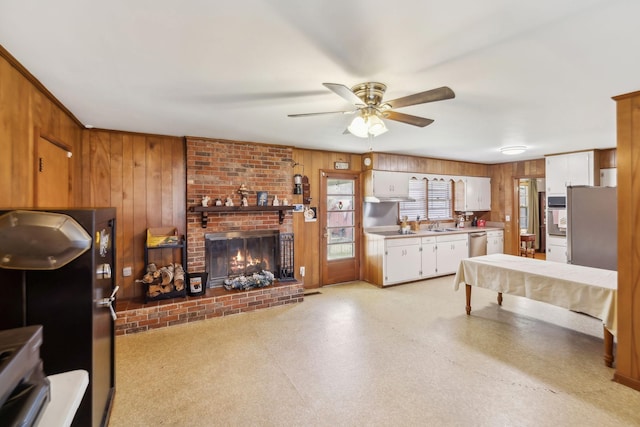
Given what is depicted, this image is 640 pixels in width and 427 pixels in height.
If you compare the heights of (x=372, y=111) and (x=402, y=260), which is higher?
(x=372, y=111)

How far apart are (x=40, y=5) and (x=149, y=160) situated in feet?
8.88

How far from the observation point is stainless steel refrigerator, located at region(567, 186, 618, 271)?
361 centimetres

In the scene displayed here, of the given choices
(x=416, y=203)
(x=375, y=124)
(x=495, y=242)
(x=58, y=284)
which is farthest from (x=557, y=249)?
(x=58, y=284)

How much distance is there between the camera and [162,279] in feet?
12.3

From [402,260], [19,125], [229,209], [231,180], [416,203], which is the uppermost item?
[19,125]

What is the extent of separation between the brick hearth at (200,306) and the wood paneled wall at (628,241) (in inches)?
133

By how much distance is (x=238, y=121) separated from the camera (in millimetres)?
3342

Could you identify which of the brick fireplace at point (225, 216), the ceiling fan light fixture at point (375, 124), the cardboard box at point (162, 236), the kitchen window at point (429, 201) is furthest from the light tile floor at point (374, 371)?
the kitchen window at point (429, 201)

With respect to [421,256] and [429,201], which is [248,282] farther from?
[429,201]

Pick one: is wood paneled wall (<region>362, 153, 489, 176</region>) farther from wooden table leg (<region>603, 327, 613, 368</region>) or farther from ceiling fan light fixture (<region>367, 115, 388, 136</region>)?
wooden table leg (<region>603, 327, 613, 368</region>)

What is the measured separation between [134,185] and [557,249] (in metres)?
6.91

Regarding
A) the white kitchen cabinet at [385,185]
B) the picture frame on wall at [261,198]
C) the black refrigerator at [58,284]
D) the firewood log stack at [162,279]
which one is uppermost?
the white kitchen cabinet at [385,185]

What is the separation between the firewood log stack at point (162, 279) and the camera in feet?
12.0

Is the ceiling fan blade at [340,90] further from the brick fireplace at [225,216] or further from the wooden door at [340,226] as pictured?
the wooden door at [340,226]
